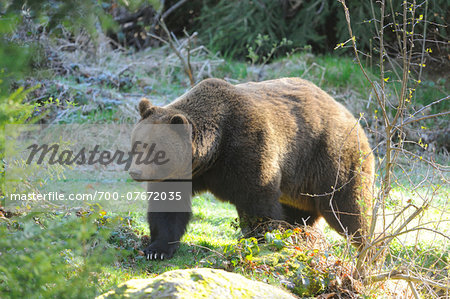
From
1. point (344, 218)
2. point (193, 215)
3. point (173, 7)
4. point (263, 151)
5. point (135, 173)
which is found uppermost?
point (173, 7)

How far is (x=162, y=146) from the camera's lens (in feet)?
17.2

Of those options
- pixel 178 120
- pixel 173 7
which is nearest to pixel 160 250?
pixel 178 120

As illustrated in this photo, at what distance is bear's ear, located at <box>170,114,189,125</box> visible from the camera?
5.14 metres

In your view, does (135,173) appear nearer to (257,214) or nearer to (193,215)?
(257,214)

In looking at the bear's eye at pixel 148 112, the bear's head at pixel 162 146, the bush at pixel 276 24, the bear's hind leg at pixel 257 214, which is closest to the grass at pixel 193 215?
the bear's hind leg at pixel 257 214

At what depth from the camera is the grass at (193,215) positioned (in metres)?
4.31

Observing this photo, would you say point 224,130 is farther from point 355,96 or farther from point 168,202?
point 355,96

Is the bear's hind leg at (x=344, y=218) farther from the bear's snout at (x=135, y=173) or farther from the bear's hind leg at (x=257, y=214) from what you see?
the bear's snout at (x=135, y=173)

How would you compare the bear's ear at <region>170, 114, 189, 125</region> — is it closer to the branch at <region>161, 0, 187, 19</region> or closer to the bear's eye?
the bear's eye

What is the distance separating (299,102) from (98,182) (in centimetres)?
402

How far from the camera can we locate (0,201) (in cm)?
504

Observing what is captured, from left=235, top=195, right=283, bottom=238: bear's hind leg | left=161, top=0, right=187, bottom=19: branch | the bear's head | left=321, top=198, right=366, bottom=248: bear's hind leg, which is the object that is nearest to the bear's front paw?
the bear's head

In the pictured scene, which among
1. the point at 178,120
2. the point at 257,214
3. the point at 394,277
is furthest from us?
the point at 257,214

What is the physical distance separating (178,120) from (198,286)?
2227 mm
